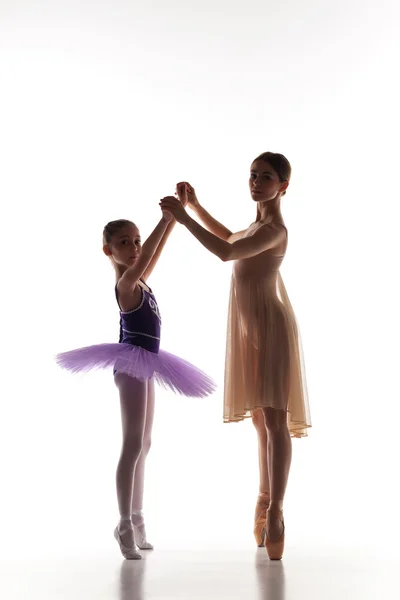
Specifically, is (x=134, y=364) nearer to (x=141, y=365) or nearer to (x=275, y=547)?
(x=141, y=365)

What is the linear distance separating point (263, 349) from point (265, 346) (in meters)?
0.01

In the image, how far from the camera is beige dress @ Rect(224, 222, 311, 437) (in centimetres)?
266

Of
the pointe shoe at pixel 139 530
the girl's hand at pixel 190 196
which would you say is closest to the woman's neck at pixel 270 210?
the girl's hand at pixel 190 196

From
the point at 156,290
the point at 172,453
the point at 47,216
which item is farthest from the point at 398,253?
the point at 47,216

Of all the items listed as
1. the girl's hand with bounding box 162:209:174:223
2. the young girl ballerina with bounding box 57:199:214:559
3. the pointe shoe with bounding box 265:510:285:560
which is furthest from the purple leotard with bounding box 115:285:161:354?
the pointe shoe with bounding box 265:510:285:560

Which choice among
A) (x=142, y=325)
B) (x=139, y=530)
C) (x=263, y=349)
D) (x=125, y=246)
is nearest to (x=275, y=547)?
(x=139, y=530)

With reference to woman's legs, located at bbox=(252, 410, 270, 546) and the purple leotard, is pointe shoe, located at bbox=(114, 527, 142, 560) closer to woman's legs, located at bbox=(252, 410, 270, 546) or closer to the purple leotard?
woman's legs, located at bbox=(252, 410, 270, 546)

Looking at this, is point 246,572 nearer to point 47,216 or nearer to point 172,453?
point 172,453

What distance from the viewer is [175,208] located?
2.70 metres

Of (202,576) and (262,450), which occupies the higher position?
(262,450)

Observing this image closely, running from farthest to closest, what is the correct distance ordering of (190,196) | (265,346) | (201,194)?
(201,194) → (190,196) → (265,346)

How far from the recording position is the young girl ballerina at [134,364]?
256 cm

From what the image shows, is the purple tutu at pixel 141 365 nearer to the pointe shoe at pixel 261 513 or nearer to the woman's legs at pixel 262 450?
the woman's legs at pixel 262 450

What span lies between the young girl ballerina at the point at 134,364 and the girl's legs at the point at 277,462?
0.27m
